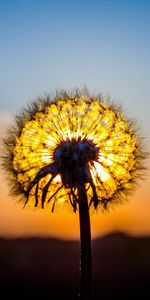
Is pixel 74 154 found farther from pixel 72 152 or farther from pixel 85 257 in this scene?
pixel 85 257

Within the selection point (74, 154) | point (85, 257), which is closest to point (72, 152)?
point (74, 154)

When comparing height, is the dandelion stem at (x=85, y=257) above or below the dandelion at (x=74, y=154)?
below

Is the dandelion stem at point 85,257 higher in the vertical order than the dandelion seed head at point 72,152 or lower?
lower

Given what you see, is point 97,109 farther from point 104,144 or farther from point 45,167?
point 45,167

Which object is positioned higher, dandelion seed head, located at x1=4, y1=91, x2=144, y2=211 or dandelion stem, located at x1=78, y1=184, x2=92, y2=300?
dandelion seed head, located at x1=4, y1=91, x2=144, y2=211

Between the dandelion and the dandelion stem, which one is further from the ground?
the dandelion
